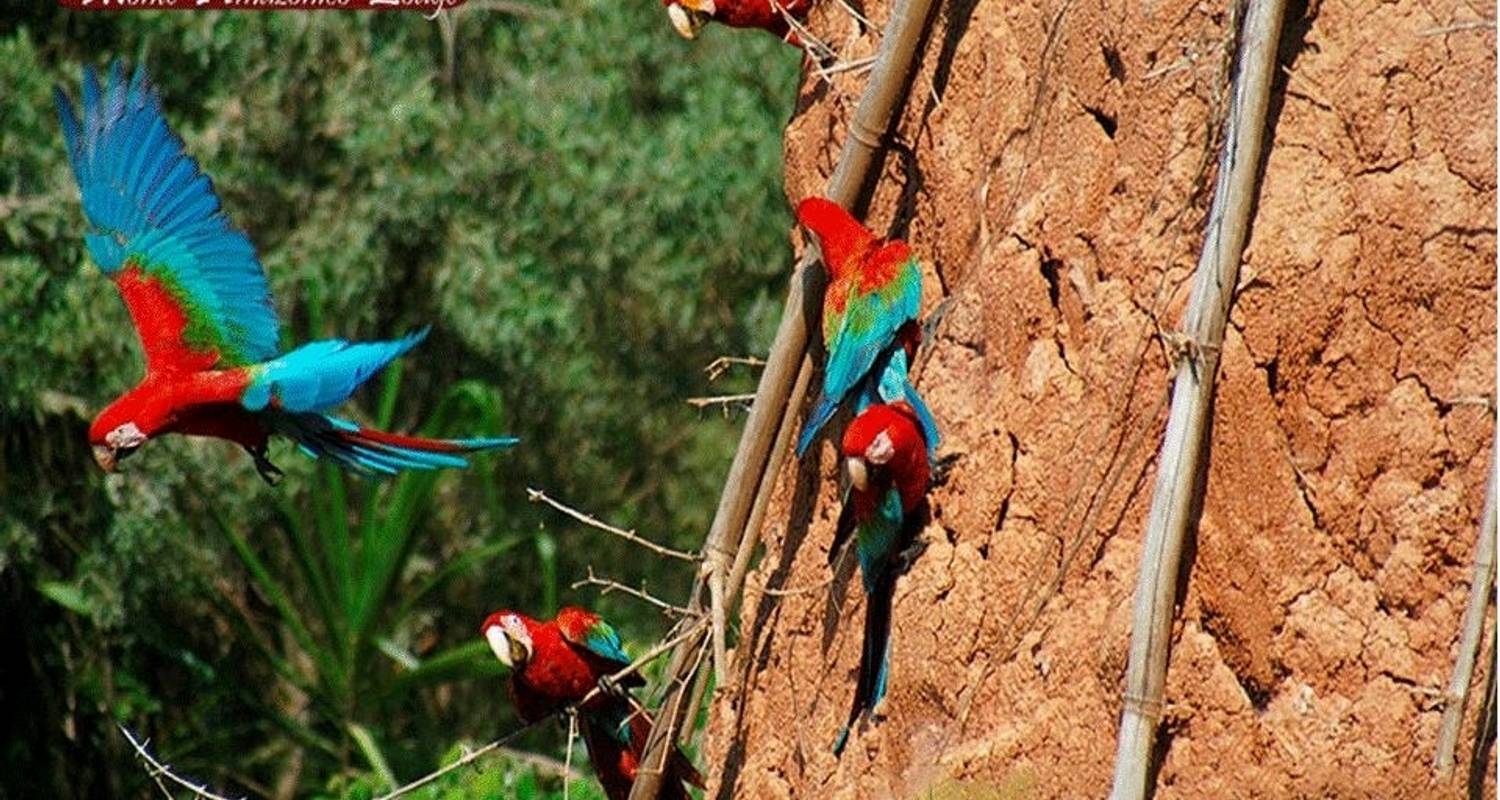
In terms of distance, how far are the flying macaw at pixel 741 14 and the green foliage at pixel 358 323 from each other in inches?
106

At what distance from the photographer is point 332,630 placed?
7.49 meters

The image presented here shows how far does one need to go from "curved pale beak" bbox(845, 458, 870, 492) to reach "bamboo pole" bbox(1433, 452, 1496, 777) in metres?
0.84

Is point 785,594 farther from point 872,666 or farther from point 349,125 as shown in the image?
point 349,125

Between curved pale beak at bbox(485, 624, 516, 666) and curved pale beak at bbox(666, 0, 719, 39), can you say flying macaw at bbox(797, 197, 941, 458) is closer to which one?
curved pale beak at bbox(485, 624, 516, 666)

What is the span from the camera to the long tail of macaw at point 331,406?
151 inches

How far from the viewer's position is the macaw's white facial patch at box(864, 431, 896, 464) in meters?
3.01

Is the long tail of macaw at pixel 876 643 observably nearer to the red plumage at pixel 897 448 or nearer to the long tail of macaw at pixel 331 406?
the red plumage at pixel 897 448

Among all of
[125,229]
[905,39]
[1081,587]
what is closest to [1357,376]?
[1081,587]

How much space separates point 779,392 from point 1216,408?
990mm

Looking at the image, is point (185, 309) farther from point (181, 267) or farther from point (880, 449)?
point (880, 449)

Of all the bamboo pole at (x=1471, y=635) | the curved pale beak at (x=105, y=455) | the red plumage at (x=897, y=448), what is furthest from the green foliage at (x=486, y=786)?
the bamboo pole at (x=1471, y=635)

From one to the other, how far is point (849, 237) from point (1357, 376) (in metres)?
0.90

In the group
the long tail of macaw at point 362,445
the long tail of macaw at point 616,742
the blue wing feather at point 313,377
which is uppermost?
the blue wing feather at point 313,377

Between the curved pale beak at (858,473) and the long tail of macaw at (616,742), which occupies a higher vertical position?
the curved pale beak at (858,473)
